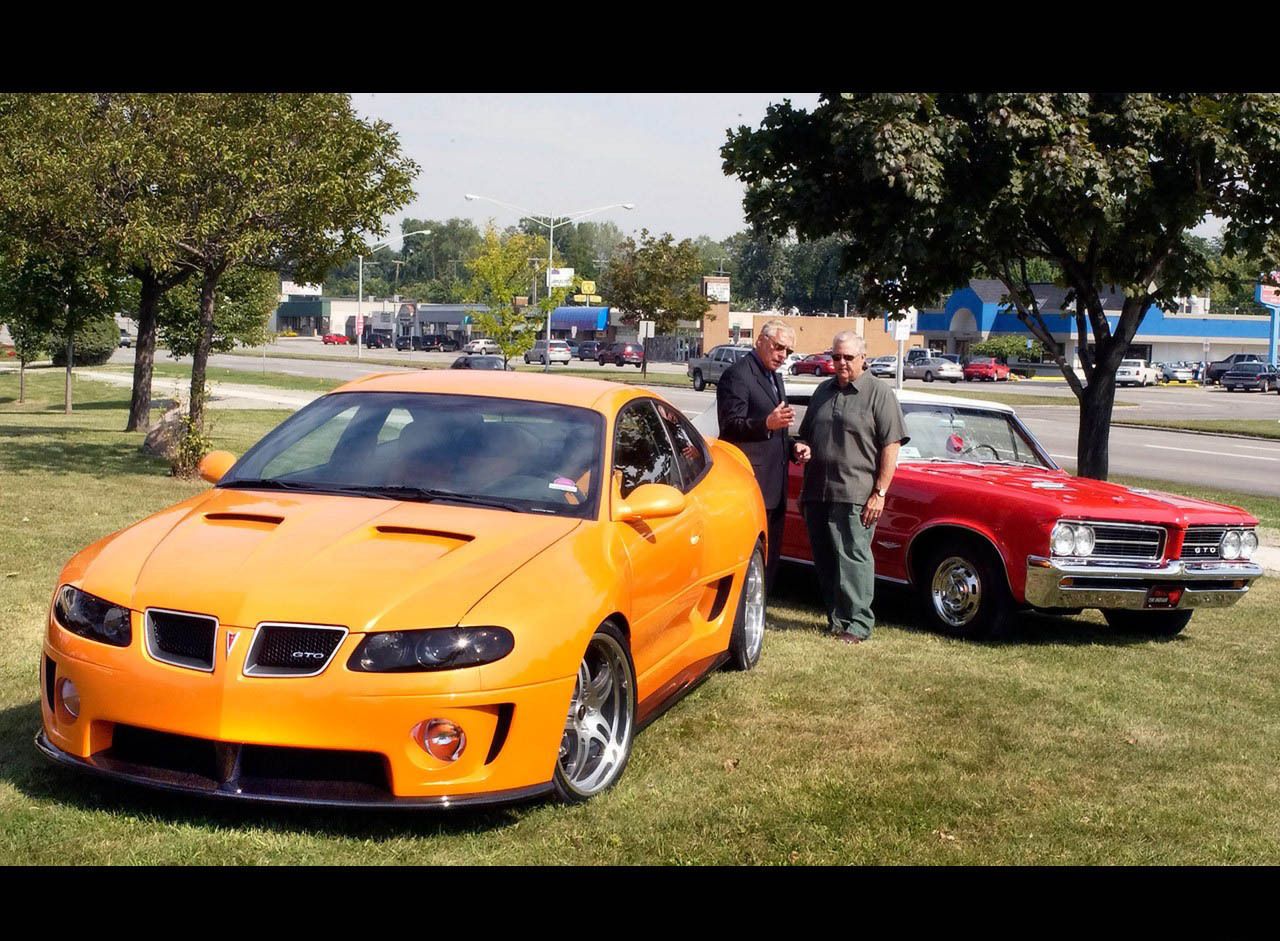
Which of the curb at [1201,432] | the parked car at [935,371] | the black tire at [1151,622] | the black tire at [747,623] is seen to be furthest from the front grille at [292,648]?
the parked car at [935,371]

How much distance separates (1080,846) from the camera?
4.94 meters

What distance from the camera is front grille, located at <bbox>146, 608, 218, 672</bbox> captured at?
178 inches

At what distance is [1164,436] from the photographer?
32.2m

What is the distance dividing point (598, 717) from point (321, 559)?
116 centimetres

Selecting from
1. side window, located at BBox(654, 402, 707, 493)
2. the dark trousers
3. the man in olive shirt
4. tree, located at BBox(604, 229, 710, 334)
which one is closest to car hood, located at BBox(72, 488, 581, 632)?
side window, located at BBox(654, 402, 707, 493)

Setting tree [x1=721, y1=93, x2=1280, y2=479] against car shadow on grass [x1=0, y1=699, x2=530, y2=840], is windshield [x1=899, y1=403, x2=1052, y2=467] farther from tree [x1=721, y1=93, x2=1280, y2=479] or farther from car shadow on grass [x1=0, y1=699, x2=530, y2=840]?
car shadow on grass [x1=0, y1=699, x2=530, y2=840]

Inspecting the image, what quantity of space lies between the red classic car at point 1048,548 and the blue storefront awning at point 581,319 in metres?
84.2

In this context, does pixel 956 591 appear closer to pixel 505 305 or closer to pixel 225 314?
pixel 225 314

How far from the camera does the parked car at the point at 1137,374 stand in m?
64.9

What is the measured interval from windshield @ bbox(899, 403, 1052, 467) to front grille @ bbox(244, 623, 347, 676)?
5603 millimetres
